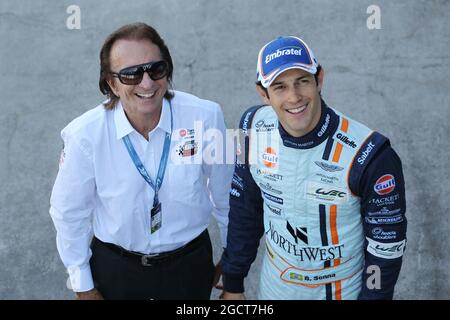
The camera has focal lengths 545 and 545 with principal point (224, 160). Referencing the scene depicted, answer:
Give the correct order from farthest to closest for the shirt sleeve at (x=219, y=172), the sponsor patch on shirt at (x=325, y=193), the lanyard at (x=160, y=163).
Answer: the shirt sleeve at (x=219, y=172) < the lanyard at (x=160, y=163) < the sponsor patch on shirt at (x=325, y=193)

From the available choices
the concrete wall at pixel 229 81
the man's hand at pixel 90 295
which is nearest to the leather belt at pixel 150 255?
the man's hand at pixel 90 295

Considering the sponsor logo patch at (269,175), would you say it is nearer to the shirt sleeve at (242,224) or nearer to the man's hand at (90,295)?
the shirt sleeve at (242,224)

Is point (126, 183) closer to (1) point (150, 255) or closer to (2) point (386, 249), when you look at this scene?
(1) point (150, 255)

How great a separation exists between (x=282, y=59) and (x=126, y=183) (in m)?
0.86

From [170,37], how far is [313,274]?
2571mm

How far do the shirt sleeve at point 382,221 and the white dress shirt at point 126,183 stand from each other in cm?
79

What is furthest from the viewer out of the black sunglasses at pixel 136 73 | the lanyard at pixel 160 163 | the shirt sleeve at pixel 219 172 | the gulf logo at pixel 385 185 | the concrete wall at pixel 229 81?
the concrete wall at pixel 229 81

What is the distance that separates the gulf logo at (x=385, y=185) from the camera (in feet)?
6.02

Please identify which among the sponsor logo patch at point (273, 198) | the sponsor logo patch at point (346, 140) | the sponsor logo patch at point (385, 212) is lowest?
the sponsor logo patch at point (385, 212)

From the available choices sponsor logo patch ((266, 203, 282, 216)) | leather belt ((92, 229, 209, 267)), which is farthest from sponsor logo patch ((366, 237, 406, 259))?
leather belt ((92, 229, 209, 267))

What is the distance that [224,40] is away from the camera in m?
4.14

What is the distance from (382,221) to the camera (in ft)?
6.30
